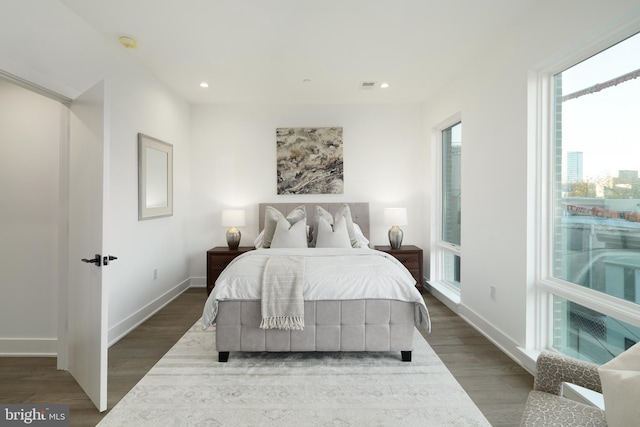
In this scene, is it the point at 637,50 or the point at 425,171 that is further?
the point at 425,171

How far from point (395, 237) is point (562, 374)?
3.12 metres

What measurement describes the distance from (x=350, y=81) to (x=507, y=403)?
3.49 metres

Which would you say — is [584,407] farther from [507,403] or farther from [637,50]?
[637,50]

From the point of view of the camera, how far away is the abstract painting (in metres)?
4.86

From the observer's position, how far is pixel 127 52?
125 inches

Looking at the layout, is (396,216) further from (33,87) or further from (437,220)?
(33,87)

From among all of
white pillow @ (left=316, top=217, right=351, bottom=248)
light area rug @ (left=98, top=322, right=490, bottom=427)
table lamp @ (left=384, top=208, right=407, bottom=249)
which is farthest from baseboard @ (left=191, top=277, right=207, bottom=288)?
table lamp @ (left=384, top=208, right=407, bottom=249)

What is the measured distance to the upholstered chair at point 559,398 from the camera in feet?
4.03

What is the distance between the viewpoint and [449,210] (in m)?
4.31

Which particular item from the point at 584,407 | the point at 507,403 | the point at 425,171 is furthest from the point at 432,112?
the point at 584,407

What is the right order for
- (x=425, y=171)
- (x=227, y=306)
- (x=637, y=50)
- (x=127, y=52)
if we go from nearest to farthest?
(x=637, y=50) < (x=227, y=306) < (x=127, y=52) < (x=425, y=171)

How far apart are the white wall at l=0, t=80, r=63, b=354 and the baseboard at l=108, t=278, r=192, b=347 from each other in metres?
0.44

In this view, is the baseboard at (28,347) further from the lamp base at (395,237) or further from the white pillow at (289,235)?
the lamp base at (395,237)

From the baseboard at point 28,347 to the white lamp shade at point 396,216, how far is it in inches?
149
